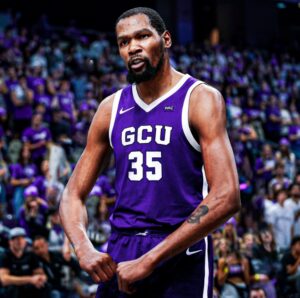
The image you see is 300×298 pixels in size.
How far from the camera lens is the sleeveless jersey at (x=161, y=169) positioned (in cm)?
329

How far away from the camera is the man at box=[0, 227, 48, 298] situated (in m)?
8.63

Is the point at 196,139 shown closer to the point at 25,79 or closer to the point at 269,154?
the point at 25,79

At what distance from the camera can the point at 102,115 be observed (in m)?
3.58

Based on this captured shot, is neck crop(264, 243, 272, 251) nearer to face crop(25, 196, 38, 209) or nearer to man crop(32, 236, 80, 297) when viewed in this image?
man crop(32, 236, 80, 297)

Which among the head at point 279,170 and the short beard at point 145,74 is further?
the head at point 279,170

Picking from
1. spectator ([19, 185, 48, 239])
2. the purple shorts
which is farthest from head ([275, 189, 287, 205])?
the purple shorts

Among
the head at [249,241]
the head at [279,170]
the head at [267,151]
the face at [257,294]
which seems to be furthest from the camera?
the head at [267,151]

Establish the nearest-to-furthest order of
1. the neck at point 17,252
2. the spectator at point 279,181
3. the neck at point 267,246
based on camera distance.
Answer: the neck at point 17,252 → the neck at point 267,246 → the spectator at point 279,181

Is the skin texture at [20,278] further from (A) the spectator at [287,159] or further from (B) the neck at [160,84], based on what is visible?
(A) the spectator at [287,159]

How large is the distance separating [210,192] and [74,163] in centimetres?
928

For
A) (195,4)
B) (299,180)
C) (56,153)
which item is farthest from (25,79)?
(195,4)

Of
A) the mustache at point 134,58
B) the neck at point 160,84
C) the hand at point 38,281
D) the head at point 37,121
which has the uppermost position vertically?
the mustache at point 134,58

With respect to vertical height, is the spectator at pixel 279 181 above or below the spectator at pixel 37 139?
below

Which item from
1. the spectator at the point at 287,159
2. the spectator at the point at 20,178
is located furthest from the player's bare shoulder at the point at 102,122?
the spectator at the point at 287,159
